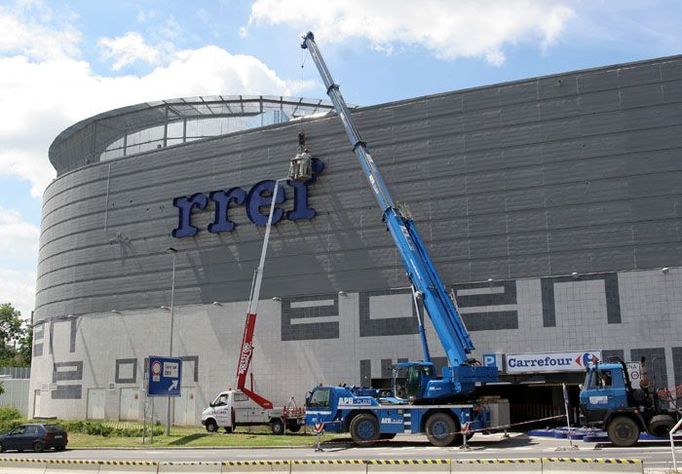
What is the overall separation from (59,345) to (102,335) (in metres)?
4.69

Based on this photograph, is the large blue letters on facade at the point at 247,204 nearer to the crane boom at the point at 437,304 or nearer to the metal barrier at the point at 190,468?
the crane boom at the point at 437,304

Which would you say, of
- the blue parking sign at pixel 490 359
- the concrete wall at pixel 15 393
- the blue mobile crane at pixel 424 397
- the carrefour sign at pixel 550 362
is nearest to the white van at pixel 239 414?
the blue mobile crane at pixel 424 397

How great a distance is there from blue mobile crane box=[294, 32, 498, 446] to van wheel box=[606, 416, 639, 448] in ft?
14.8

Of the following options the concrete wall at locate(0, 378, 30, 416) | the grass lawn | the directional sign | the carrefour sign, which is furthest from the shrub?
the concrete wall at locate(0, 378, 30, 416)

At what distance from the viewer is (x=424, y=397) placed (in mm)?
26656

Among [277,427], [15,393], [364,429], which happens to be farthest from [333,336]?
[15,393]

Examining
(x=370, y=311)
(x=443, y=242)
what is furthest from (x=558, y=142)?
(x=370, y=311)

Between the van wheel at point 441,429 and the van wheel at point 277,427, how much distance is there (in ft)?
34.2

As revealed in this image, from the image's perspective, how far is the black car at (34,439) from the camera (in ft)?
102

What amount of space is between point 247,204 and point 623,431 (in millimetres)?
25878

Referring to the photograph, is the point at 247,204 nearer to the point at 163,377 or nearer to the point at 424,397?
the point at 163,377

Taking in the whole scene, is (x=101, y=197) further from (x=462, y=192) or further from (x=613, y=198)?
(x=613, y=198)

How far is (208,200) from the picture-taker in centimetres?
4466

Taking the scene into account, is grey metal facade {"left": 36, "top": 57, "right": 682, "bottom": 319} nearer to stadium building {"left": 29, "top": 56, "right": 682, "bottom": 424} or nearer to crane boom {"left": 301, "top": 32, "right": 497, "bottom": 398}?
stadium building {"left": 29, "top": 56, "right": 682, "bottom": 424}
